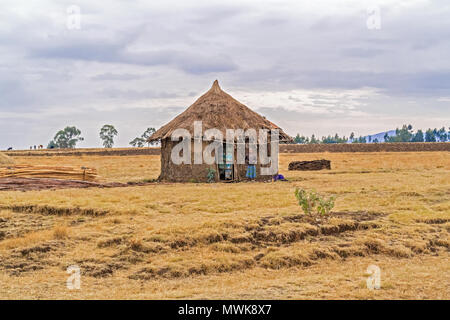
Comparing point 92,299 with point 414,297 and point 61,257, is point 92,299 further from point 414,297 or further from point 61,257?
point 414,297

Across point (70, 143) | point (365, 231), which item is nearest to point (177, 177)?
point (365, 231)

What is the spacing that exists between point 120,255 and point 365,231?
5.85 meters

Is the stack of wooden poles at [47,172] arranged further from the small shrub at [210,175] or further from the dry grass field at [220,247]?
the dry grass field at [220,247]

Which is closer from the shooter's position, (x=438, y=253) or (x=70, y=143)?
(x=438, y=253)

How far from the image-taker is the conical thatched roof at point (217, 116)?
71.6 ft

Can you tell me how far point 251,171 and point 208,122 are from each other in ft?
10.5

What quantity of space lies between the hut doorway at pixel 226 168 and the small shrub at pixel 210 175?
0.67m

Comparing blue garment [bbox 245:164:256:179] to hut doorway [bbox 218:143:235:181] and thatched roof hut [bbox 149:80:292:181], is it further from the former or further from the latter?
hut doorway [bbox 218:143:235:181]

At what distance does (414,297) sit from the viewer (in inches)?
266

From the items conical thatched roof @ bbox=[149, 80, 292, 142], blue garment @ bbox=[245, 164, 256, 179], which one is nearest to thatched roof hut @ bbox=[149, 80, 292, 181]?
conical thatched roof @ bbox=[149, 80, 292, 142]

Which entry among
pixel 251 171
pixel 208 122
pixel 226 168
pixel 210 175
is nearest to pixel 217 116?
pixel 208 122

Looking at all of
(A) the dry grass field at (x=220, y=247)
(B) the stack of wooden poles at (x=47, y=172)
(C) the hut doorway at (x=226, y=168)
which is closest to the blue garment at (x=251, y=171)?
(C) the hut doorway at (x=226, y=168)

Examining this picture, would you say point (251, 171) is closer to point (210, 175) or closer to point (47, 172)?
point (210, 175)

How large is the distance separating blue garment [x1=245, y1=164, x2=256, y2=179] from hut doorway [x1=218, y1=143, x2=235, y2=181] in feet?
2.57
